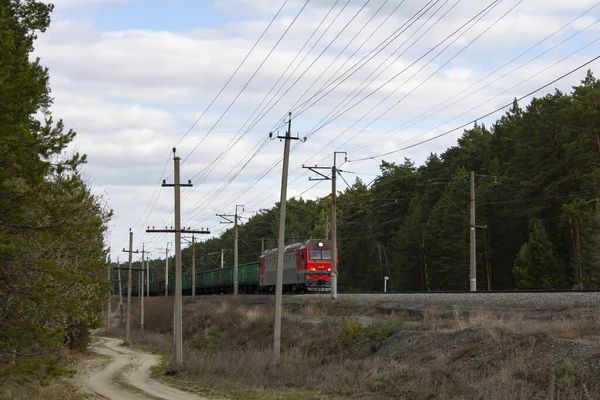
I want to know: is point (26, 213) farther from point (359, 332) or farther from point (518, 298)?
point (518, 298)

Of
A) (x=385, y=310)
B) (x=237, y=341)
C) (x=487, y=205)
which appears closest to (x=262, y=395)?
(x=385, y=310)

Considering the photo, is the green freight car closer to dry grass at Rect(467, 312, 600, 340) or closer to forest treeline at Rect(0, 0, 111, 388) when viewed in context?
dry grass at Rect(467, 312, 600, 340)

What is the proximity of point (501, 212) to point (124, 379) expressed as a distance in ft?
137

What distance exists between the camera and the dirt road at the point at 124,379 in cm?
2302

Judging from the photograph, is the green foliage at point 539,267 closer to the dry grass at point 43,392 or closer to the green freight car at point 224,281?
the green freight car at point 224,281

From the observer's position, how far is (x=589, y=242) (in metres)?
49.2

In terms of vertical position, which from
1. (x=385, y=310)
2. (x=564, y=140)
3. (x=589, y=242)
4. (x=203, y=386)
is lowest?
(x=203, y=386)

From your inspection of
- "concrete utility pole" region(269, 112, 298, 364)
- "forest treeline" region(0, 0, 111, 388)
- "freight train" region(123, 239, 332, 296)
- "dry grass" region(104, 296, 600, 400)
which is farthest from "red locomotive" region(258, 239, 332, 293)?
"forest treeline" region(0, 0, 111, 388)

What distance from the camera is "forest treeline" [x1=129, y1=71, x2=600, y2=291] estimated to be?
173ft

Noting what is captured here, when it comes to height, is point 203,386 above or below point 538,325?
below

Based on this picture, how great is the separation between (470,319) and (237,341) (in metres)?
17.2

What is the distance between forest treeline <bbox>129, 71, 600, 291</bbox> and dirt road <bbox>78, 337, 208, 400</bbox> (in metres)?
23.4

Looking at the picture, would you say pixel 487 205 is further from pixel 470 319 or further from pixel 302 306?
pixel 470 319

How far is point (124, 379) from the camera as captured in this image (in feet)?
97.1
